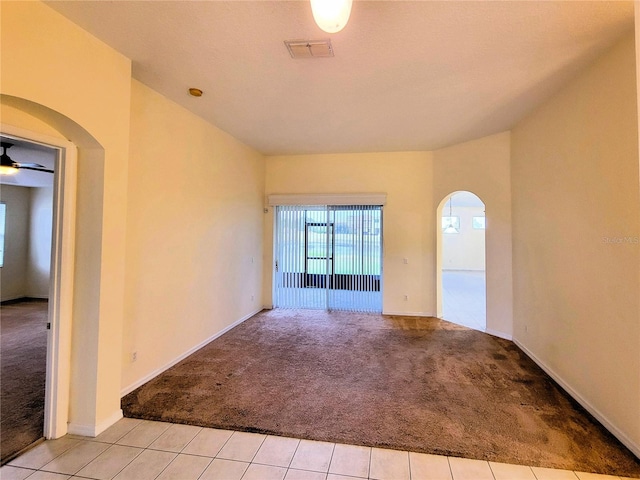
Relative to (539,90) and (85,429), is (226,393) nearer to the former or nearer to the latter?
(85,429)

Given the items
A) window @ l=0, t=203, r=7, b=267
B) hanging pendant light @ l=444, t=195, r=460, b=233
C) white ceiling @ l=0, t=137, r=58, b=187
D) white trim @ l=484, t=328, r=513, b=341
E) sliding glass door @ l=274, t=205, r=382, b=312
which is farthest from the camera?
hanging pendant light @ l=444, t=195, r=460, b=233

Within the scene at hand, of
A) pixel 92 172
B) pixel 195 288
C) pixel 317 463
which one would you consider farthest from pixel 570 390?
pixel 92 172

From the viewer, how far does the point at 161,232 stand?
3.11 meters

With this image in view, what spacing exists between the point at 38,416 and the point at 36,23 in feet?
9.52

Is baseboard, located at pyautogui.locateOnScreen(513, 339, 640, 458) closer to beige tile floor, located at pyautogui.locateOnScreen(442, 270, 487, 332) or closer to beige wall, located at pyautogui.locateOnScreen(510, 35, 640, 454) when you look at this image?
beige wall, located at pyautogui.locateOnScreen(510, 35, 640, 454)

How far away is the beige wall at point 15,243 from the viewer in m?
5.91

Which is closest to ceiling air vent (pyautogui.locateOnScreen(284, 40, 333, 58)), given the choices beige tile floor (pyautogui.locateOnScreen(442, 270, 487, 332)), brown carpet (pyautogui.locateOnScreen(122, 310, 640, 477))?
brown carpet (pyautogui.locateOnScreen(122, 310, 640, 477))

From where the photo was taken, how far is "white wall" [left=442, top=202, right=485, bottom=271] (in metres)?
12.2

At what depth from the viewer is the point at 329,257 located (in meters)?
5.69

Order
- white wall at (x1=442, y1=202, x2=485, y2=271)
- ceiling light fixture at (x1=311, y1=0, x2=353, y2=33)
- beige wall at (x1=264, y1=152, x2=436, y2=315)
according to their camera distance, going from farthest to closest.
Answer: white wall at (x1=442, y1=202, x2=485, y2=271)
beige wall at (x1=264, y1=152, x2=436, y2=315)
ceiling light fixture at (x1=311, y1=0, x2=353, y2=33)

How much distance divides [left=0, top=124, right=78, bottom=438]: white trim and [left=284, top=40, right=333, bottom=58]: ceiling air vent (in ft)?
5.97

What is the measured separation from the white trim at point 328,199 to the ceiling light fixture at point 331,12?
13.4 ft

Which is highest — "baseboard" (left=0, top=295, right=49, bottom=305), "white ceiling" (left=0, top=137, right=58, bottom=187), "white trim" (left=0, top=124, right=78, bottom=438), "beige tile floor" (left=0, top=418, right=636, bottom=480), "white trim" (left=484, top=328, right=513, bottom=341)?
"white ceiling" (left=0, top=137, right=58, bottom=187)

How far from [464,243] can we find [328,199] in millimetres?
9059
